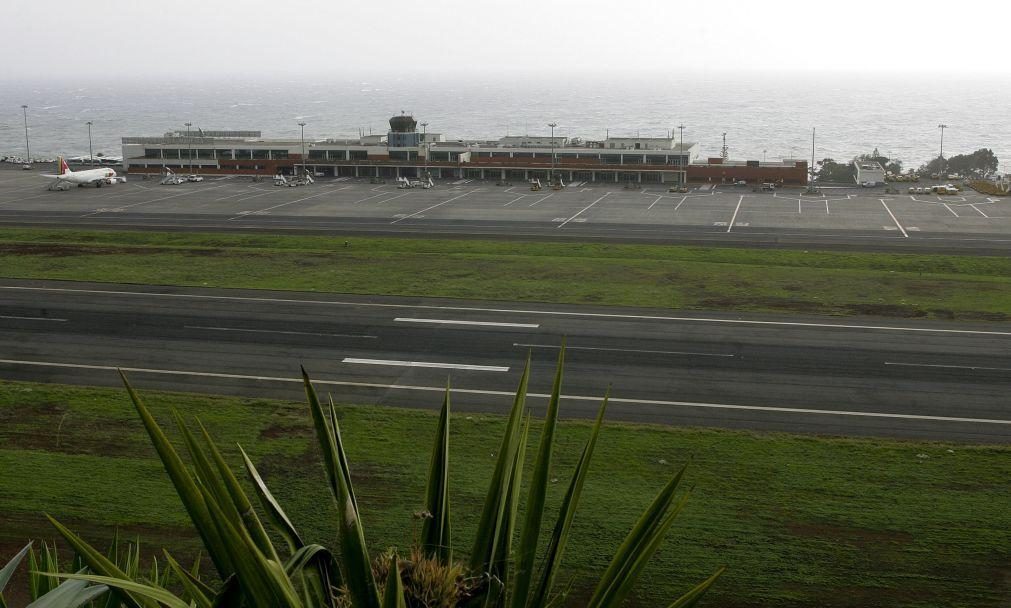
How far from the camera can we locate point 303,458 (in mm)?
33844

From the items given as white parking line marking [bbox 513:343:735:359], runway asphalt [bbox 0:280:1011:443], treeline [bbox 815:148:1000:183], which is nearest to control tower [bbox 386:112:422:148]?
treeline [bbox 815:148:1000:183]

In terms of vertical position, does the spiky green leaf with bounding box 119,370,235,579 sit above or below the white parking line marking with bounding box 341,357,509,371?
above

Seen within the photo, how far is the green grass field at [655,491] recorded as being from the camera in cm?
2580

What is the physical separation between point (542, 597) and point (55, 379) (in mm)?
40520

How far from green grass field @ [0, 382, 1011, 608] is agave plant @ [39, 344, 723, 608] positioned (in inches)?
704

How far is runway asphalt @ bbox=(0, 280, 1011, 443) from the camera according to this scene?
38594 mm

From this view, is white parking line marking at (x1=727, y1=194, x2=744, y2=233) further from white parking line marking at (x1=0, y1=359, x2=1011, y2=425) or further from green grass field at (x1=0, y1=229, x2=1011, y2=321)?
white parking line marking at (x1=0, y1=359, x2=1011, y2=425)

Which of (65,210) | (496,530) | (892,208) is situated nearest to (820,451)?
(496,530)

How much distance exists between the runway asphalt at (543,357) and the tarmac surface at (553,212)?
30.1m

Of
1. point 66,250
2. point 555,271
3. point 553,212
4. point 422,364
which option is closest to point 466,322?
point 422,364

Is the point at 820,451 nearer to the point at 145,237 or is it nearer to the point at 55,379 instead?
the point at 55,379

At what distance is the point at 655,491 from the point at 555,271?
36.0m

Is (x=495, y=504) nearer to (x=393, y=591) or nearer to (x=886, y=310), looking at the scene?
(x=393, y=591)

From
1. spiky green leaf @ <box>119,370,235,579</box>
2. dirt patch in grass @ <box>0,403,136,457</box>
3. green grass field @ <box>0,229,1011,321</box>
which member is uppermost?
spiky green leaf @ <box>119,370,235,579</box>
